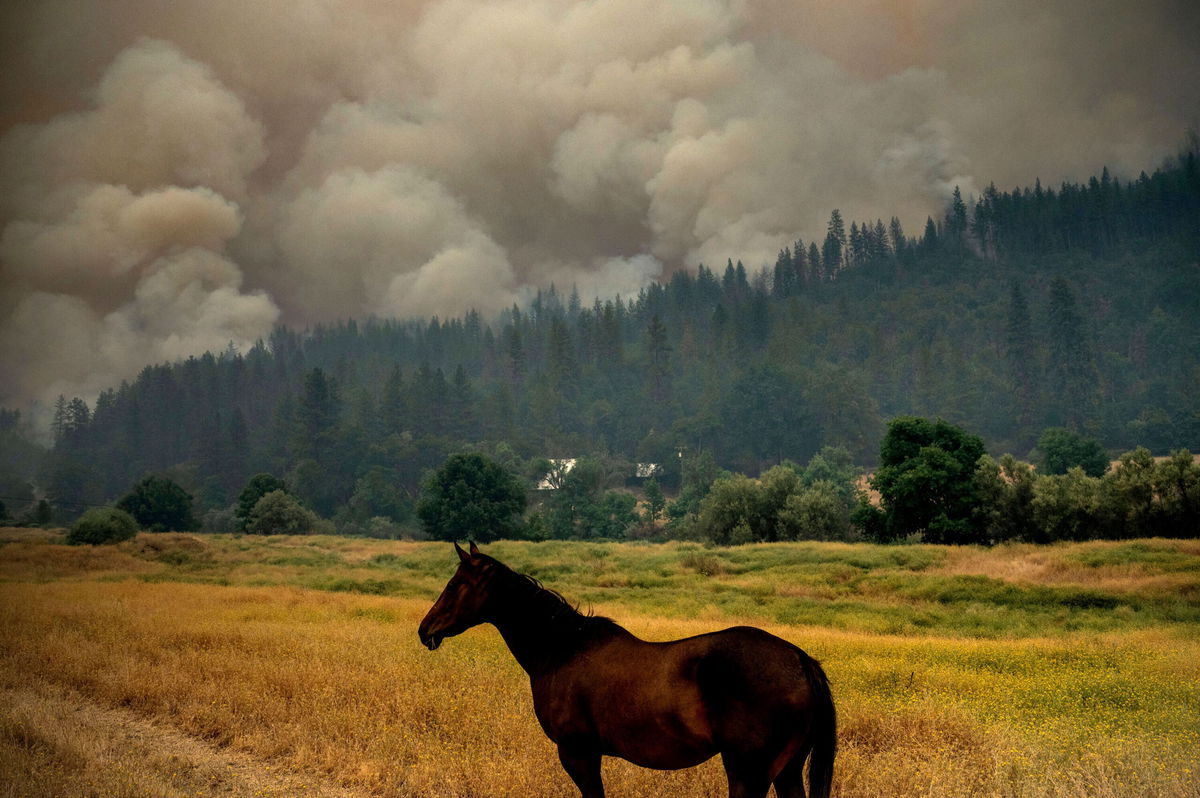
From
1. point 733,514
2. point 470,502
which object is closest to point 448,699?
point 733,514

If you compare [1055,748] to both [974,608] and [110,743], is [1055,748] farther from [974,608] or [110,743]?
[974,608]

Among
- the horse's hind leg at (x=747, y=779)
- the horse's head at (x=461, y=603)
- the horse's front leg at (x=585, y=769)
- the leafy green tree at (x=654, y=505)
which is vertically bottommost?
the leafy green tree at (x=654, y=505)

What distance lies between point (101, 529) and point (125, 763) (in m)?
51.5

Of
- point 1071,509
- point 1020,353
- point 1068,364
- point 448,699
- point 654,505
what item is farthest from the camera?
point 1020,353

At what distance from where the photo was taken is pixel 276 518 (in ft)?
254

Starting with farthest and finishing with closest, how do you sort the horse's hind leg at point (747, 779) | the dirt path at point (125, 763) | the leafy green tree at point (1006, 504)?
the leafy green tree at point (1006, 504) → the dirt path at point (125, 763) → the horse's hind leg at point (747, 779)

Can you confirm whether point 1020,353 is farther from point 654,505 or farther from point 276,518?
point 276,518

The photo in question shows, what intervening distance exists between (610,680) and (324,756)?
5.38 meters

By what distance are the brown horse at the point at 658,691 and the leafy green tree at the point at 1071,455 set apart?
11439 cm

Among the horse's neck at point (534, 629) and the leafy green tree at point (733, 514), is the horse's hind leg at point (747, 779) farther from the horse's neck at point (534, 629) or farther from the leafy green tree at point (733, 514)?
the leafy green tree at point (733, 514)

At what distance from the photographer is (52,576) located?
30250 millimetres

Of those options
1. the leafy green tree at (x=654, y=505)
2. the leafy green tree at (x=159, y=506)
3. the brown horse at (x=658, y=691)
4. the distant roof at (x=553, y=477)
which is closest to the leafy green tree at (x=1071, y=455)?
the leafy green tree at (x=654, y=505)

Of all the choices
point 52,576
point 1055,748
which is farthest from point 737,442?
point 1055,748

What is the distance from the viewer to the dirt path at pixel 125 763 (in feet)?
23.8
